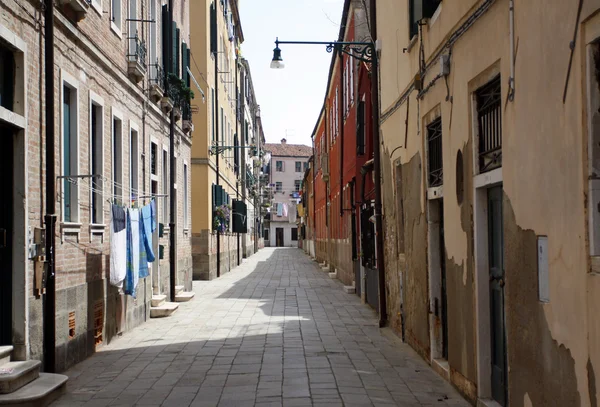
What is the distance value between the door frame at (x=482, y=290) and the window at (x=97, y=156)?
240 inches

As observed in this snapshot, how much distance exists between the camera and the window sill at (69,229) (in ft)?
30.0

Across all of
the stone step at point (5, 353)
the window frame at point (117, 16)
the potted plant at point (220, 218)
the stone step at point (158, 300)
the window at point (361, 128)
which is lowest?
the stone step at point (158, 300)

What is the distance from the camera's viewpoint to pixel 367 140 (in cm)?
1703

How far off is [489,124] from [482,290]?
1.58m

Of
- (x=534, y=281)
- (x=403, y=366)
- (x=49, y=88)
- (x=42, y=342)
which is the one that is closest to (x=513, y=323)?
(x=534, y=281)

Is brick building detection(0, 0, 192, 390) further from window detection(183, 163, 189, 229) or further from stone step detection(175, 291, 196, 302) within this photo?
window detection(183, 163, 189, 229)

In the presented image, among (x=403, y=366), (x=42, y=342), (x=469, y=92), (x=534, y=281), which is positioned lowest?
(x=403, y=366)

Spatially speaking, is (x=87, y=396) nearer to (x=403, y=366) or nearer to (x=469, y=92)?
(x=403, y=366)

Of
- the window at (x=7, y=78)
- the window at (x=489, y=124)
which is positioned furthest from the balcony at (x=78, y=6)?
→ the window at (x=489, y=124)

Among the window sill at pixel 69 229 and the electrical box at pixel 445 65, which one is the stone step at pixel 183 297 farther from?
the electrical box at pixel 445 65

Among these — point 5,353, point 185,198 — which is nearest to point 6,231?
point 5,353

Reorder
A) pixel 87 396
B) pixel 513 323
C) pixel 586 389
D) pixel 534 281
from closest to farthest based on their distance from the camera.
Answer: pixel 586 389, pixel 534 281, pixel 513 323, pixel 87 396

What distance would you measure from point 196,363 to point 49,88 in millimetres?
3903

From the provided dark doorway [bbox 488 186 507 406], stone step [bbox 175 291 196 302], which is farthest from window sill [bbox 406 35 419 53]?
stone step [bbox 175 291 196 302]
